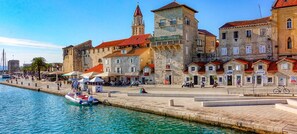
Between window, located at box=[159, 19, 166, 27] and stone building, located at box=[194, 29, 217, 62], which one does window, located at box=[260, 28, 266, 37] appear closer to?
stone building, located at box=[194, 29, 217, 62]

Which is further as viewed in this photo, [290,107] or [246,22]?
[246,22]

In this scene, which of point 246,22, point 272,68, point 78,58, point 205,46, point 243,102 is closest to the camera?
point 243,102

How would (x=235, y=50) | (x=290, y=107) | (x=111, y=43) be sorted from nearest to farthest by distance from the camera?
1. (x=290, y=107)
2. (x=235, y=50)
3. (x=111, y=43)

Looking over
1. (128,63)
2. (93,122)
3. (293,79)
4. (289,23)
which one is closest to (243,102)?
(93,122)

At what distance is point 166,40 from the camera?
50531mm

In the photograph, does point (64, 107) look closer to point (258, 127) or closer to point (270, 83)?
point (258, 127)

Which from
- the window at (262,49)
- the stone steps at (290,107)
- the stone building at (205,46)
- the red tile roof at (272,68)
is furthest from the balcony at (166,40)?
the stone steps at (290,107)

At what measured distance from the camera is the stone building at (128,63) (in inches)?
2221

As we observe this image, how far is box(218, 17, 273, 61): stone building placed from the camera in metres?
44.8

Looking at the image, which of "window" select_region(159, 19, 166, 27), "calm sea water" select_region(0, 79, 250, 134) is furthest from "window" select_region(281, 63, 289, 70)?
"calm sea water" select_region(0, 79, 250, 134)

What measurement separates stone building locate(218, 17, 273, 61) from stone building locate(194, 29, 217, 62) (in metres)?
2.06

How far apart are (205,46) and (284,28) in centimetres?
1828

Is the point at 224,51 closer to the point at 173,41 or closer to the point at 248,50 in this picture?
the point at 248,50

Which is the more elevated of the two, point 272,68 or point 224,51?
point 224,51
